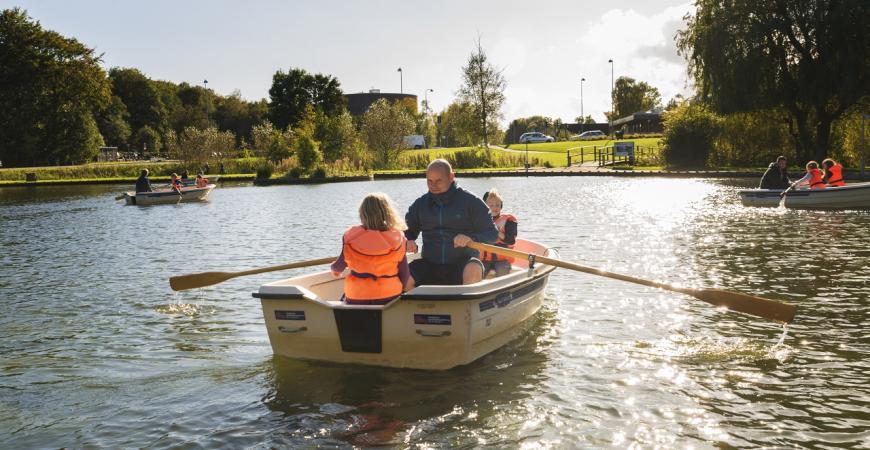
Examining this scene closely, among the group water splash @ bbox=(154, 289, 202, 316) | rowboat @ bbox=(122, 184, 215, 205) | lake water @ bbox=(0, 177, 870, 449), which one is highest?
rowboat @ bbox=(122, 184, 215, 205)

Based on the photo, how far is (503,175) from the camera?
49.6 metres

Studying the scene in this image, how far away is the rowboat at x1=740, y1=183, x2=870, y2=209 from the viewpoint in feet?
70.2

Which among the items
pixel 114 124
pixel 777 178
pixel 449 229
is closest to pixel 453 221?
pixel 449 229

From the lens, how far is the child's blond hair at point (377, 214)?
7098 mm

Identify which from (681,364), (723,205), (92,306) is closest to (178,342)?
(92,306)

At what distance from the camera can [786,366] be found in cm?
755

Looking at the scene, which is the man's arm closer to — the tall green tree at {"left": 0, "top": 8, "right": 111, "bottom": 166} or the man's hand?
the man's hand

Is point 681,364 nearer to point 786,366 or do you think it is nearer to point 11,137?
point 786,366

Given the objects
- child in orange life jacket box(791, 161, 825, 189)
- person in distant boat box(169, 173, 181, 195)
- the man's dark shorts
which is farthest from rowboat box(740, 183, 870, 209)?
person in distant boat box(169, 173, 181, 195)

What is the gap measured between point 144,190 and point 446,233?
28761mm

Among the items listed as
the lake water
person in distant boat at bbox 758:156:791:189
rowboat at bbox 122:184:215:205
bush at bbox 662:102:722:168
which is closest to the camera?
the lake water

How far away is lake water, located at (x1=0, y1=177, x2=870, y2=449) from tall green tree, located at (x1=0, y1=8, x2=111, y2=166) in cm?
6398

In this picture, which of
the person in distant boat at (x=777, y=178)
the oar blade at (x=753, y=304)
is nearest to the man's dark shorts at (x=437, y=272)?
the oar blade at (x=753, y=304)

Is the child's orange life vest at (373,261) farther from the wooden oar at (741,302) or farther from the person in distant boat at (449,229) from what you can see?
the wooden oar at (741,302)
